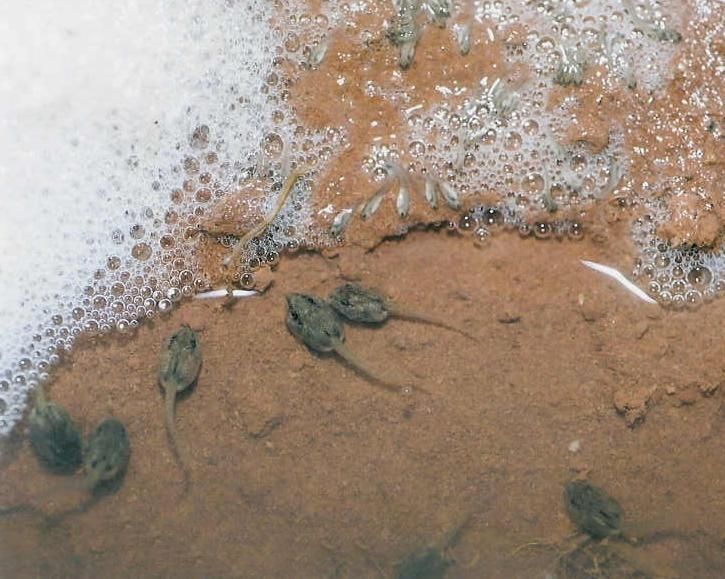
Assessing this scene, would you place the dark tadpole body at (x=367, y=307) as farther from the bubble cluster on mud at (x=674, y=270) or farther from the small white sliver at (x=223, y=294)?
the bubble cluster on mud at (x=674, y=270)

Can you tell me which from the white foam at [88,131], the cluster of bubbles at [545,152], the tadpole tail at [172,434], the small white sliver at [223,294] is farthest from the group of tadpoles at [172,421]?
the cluster of bubbles at [545,152]

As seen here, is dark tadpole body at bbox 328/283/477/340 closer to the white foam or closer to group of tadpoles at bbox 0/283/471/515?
group of tadpoles at bbox 0/283/471/515

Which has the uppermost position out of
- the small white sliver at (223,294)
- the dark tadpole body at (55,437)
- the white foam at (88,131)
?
the white foam at (88,131)

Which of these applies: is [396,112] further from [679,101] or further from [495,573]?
[495,573]

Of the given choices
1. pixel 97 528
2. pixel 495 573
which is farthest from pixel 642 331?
pixel 97 528

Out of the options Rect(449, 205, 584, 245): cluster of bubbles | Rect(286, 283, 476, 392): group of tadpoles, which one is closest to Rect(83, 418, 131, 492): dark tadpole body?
Rect(286, 283, 476, 392): group of tadpoles

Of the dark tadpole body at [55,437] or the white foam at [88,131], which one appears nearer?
the dark tadpole body at [55,437]
